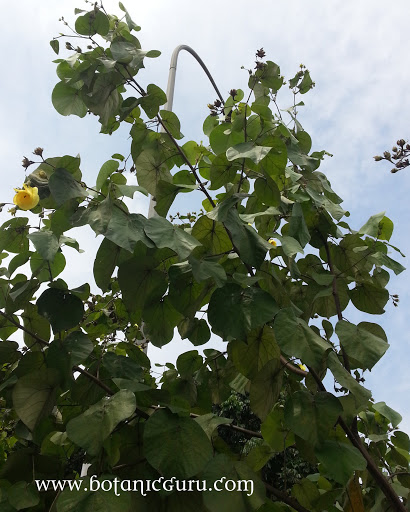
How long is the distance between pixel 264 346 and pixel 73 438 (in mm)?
423

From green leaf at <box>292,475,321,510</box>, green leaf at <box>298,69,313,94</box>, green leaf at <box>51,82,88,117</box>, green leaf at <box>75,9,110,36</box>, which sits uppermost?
green leaf at <box>298,69,313,94</box>

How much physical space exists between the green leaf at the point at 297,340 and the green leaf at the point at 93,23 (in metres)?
0.84

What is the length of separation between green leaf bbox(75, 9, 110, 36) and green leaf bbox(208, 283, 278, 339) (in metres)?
0.74

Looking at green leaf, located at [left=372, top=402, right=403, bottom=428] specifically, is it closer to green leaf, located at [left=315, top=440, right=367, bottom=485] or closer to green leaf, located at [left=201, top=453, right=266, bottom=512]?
green leaf, located at [left=315, top=440, right=367, bottom=485]

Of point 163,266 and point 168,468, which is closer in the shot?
point 168,468

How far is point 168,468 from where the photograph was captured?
2.59ft

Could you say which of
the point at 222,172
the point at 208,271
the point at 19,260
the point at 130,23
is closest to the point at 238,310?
the point at 208,271

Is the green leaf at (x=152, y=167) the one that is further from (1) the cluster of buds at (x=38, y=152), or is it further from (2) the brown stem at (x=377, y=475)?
(2) the brown stem at (x=377, y=475)

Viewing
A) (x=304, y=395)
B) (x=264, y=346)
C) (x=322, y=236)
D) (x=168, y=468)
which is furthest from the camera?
(x=322, y=236)

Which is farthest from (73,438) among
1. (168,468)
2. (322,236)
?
(322,236)

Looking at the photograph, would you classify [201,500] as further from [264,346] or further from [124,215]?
[124,215]

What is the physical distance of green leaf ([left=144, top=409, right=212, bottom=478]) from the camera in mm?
791

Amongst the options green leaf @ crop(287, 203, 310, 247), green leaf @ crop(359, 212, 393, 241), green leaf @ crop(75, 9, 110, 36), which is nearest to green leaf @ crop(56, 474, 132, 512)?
green leaf @ crop(287, 203, 310, 247)

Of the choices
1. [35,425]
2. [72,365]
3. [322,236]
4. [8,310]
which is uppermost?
[322,236]
